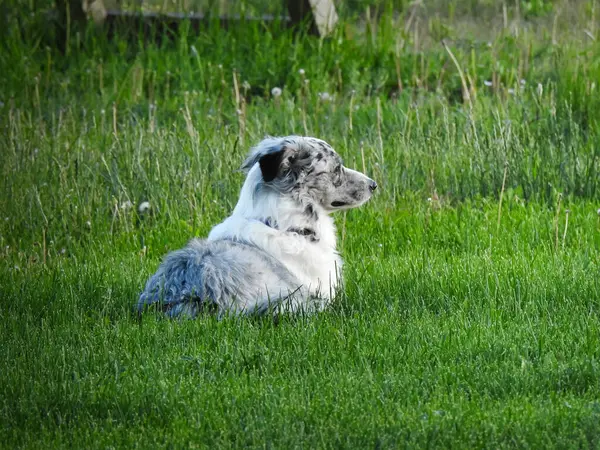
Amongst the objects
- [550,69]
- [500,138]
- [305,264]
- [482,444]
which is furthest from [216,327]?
[550,69]

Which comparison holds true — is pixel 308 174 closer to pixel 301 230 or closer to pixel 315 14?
pixel 301 230

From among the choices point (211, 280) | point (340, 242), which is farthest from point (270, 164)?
point (340, 242)

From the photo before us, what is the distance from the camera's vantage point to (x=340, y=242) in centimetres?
698

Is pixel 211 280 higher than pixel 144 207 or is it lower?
higher

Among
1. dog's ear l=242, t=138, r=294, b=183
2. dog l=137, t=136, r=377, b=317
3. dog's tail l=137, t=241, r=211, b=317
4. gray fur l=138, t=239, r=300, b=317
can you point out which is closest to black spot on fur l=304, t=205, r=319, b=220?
dog l=137, t=136, r=377, b=317

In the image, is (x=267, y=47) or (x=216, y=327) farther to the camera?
(x=267, y=47)

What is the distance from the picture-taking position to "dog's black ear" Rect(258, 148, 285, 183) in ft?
18.3

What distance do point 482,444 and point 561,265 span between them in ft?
7.83

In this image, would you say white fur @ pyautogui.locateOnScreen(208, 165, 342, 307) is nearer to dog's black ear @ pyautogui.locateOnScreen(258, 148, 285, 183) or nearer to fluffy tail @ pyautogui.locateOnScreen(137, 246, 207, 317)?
dog's black ear @ pyautogui.locateOnScreen(258, 148, 285, 183)

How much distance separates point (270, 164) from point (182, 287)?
2.97 ft

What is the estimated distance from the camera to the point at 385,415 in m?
3.98

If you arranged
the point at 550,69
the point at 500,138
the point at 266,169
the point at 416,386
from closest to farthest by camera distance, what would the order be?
the point at 416,386 < the point at 266,169 < the point at 500,138 < the point at 550,69

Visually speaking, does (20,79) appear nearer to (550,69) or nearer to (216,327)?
(550,69)

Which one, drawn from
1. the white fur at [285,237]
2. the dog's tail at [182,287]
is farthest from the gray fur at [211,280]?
the white fur at [285,237]
